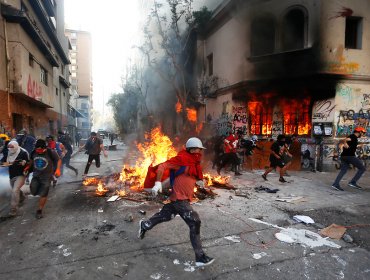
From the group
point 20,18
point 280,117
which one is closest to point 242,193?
point 280,117

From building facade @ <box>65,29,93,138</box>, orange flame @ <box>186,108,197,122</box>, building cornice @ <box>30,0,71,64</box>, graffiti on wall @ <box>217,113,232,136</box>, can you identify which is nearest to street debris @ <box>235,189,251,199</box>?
graffiti on wall @ <box>217,113,232,136</box>

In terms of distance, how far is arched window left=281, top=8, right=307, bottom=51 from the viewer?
12656 mm

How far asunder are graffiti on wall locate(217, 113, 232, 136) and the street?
7.68 metres

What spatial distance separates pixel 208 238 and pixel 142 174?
15.4 feet

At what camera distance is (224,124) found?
15.6m

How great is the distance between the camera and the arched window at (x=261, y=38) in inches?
527

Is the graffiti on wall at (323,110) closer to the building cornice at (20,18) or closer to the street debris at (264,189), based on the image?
the street debris at (264,189)

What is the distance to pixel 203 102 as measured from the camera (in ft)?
62.8

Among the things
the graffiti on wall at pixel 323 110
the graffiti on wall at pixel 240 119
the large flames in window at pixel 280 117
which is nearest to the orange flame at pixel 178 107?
the graffiti on wall at pixel 240 119

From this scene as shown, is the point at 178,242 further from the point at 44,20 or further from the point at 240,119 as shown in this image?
the point at 44,20

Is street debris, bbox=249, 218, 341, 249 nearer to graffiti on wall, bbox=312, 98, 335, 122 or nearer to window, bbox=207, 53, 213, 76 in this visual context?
graffiti on wall, bbox=312, 98, 335, 122

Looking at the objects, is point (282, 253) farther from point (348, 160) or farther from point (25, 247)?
point (348, 160)

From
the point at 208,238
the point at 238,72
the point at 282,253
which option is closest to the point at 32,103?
the point at 238,72

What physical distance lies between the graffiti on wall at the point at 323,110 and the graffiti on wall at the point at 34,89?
1371 centimetres
